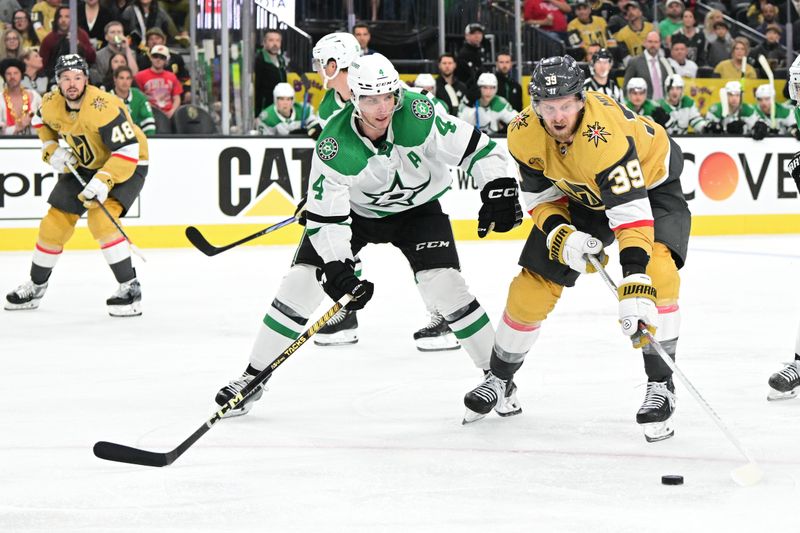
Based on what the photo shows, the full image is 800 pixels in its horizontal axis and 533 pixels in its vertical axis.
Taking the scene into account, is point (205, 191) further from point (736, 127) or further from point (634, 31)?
point (634, 31)

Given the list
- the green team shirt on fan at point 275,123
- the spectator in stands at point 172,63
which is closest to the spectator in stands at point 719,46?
the green team shirt on fan at point 275,123

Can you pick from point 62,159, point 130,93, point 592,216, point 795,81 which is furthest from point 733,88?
point 592,216

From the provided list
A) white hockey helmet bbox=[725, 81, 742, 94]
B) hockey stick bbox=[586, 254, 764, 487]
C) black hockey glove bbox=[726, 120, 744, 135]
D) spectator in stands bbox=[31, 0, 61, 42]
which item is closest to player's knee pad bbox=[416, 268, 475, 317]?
hockey stick bbox=[586, 254, 764, 487]

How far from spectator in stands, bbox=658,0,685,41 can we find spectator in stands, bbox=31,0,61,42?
592 centimetres

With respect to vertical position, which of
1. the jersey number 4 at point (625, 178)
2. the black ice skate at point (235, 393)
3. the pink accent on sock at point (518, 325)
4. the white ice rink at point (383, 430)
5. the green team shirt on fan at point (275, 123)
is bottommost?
the white ice rink at point (383, 430)

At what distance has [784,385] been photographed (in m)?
4.01

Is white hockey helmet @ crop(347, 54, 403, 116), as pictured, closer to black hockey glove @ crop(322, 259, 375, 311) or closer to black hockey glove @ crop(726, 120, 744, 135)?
black hockey glove @ crop(322, 259, 375, 311)

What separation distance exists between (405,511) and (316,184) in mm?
1240

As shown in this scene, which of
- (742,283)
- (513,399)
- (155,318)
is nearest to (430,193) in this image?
(513,399)

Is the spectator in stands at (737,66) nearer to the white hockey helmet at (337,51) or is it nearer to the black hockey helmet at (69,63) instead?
the black hockey helmet at (69,63)

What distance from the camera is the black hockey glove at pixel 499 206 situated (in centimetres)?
371

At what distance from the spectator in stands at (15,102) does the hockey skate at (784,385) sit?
6108 mm

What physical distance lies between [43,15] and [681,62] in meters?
5.66

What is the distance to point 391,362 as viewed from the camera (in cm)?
490
